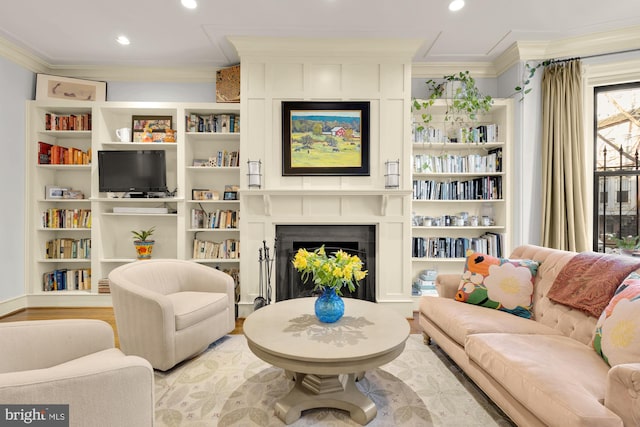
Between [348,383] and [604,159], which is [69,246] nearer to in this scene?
[348,383]

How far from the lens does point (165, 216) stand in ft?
13.8

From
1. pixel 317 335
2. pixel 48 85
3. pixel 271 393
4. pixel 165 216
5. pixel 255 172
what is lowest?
pixel 271 393

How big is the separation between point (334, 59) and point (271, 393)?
314cm

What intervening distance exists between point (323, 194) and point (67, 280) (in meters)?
3.25

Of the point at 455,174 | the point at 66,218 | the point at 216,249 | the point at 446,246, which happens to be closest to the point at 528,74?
the point at 455,174

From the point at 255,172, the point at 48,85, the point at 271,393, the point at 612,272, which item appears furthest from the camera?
the point at 48,85

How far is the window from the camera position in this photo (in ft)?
11.3

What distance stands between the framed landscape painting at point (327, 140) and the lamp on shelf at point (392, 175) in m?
0.22

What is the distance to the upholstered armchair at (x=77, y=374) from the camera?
109 centimetres

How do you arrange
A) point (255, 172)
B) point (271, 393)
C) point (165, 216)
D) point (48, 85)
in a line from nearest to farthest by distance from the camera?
point (271, 393)
point (255, 172)
point (48, 85)
point (165, 216)

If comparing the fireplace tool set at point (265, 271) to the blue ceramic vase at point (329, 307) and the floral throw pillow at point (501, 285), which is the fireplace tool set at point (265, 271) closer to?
the blue ceramic vase at point (329, 307)

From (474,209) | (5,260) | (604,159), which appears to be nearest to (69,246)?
(5,260)

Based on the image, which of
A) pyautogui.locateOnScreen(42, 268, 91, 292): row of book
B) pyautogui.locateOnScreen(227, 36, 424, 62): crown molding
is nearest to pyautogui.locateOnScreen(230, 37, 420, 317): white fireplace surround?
pyautogui.locateOnScreen(227, 36, 424, 62): crown molding

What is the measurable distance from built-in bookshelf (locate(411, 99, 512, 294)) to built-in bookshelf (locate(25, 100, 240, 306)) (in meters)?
2.18
